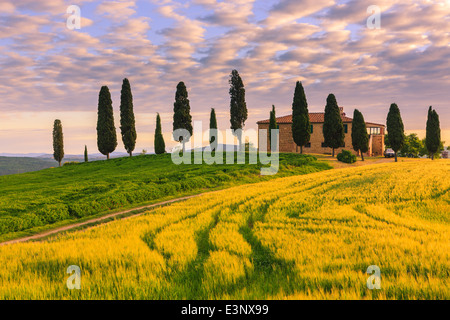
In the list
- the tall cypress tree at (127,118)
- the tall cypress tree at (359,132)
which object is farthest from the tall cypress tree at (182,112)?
the tall cypress tree at (359,132)

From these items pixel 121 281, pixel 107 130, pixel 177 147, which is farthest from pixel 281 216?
pixel 107 130

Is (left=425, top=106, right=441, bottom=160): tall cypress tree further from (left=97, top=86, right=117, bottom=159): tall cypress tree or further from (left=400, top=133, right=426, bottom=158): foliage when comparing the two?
(left=97, top=86, right=117, bottom=159): tall cypress tree

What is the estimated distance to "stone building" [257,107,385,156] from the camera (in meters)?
73.1

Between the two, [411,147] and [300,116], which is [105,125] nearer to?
[300,116]

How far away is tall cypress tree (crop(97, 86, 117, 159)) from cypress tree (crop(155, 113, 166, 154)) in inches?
314

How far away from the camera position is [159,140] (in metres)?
63.4

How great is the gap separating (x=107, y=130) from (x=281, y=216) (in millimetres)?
54728

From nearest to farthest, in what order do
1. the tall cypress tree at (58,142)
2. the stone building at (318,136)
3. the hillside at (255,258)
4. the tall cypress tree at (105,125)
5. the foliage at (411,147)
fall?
1. the hillside at (255,258)
2. the tall cypress tree at (105,125)
3. the stone building at (318,136)
4. the tall cypress tree at (58,142)
5. the foliage at (411,147)

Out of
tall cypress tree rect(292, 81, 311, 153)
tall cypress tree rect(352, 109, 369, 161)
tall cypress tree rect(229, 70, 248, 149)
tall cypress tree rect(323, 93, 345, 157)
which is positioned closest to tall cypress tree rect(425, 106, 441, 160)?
tall cypress tree rect(352, 109, 369, 161)

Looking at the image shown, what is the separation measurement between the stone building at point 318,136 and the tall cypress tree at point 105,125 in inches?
1318

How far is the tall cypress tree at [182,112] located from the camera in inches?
2447

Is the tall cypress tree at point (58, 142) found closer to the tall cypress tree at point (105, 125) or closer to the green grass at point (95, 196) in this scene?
the tall cypress tree at point (105, 125)

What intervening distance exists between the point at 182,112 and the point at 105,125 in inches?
576

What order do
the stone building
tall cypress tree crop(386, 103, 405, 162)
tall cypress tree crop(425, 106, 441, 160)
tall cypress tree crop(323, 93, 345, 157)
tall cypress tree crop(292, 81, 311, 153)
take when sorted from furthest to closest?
the stone building < tall cypress tree crop(425, 106, 441, 160) < tall cypress tree crop(386, 103, 405, 162) < tall cypress tree crop(323, 93, 345, 157) < tall cypress tree crop(292, 81, 311, 153)
